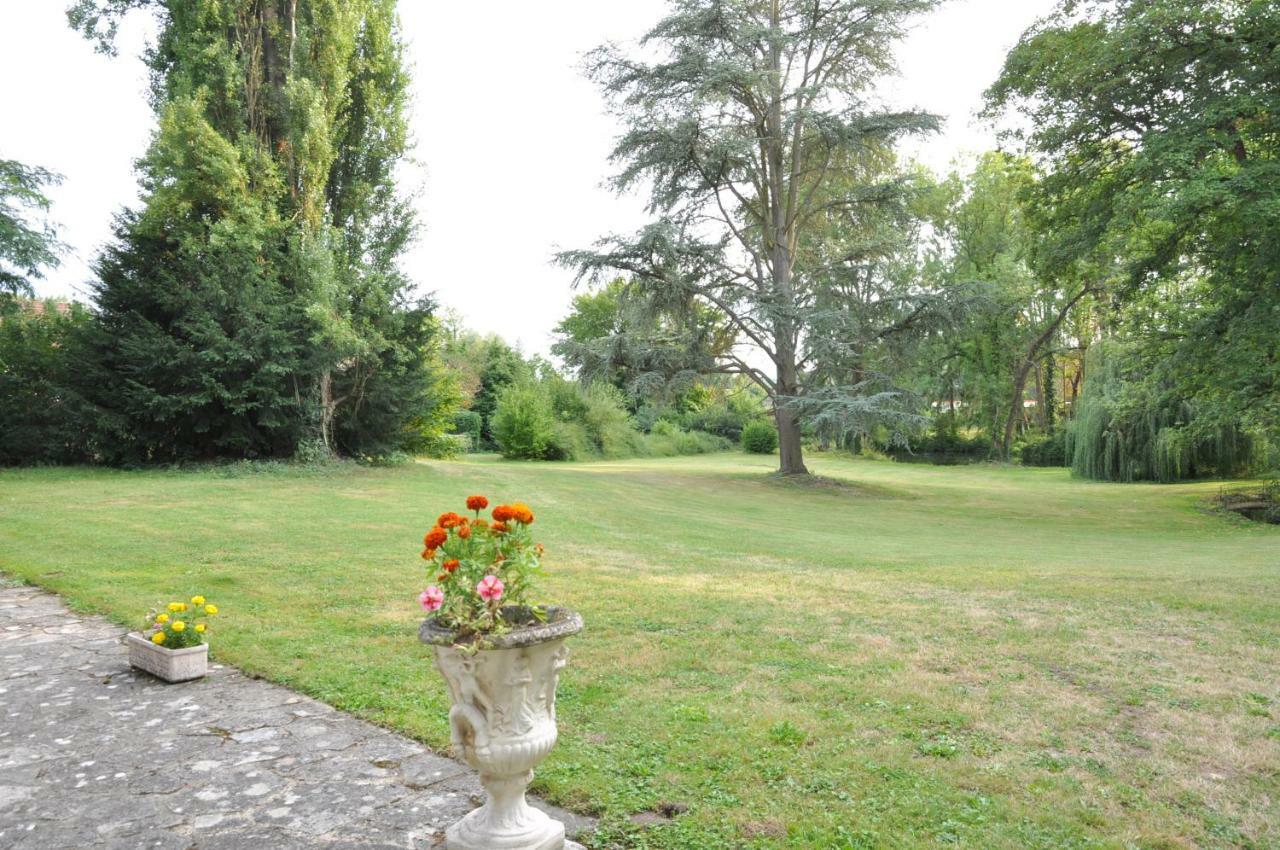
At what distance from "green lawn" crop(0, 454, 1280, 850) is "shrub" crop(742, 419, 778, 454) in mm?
25818

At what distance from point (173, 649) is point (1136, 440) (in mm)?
27162

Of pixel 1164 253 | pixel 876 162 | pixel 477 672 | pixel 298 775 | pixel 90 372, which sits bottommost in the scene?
pixel 298 775

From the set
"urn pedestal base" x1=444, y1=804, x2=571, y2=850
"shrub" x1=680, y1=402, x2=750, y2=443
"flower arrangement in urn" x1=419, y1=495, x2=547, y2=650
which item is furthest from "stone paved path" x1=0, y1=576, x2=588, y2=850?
"shrub" x1=680, y1=402, x2=750, y2=443

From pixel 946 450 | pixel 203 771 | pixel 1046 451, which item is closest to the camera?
pixel 203 771

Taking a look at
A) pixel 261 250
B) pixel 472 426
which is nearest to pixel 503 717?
pixel 261 250

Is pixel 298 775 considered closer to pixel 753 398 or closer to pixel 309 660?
pixel 309 660

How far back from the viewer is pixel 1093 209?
15.1 metres

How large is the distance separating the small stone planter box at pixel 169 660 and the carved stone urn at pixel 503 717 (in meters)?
2.75

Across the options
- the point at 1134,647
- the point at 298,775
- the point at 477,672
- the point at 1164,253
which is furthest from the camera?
the point at 1164,253

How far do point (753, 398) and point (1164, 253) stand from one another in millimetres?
30997

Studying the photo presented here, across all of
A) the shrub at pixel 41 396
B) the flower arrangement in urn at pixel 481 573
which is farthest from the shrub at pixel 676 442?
the flower arrangement in urn at pixel 481 573

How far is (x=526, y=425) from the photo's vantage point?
2828 cm

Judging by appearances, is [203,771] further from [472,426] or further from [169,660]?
[472,426]

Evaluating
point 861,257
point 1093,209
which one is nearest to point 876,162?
point 861,257
